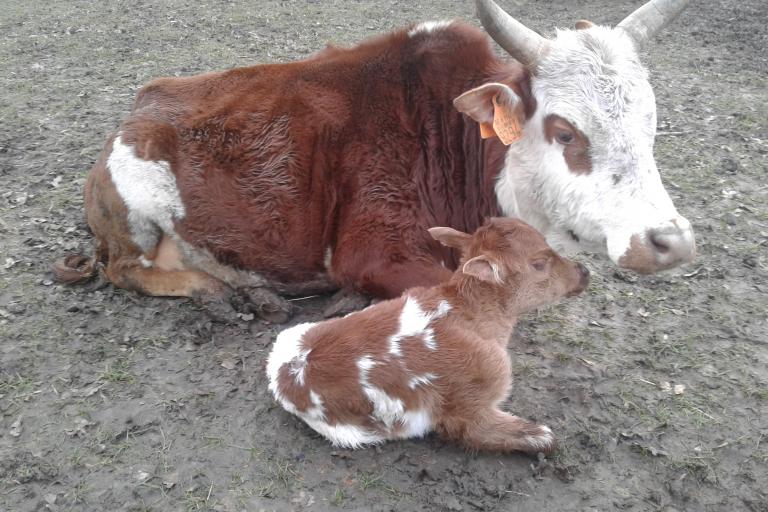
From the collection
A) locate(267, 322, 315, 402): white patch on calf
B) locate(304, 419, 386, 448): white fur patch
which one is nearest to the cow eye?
locate(267, 322, 315, 402): white patch on calf

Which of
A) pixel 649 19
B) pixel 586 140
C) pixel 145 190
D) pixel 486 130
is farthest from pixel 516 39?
pixel 145 190

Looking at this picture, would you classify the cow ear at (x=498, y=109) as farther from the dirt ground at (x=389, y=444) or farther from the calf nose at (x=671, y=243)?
the dirt ground at (x=389, y=444)

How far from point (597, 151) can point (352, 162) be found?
69.3 inches

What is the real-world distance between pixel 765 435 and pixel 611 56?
2.57 meters

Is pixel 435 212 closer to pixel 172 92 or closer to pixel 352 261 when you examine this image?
pixel 352 261

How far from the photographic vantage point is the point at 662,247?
3.72m

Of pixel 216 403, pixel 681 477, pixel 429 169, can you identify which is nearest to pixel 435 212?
pixel 429 169

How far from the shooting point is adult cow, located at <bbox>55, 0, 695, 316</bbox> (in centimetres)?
426

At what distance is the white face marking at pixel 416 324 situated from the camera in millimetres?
3570

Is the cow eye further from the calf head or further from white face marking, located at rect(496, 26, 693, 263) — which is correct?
the calf head

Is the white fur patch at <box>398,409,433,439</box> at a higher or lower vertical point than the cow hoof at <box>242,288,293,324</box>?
higher

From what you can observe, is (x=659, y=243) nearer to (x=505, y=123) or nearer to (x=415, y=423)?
(x=505, y=123)

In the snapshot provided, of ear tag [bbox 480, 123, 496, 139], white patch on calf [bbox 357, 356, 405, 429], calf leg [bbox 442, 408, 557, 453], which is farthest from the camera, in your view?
ear tag [bbox 480, 123, 496, 139]

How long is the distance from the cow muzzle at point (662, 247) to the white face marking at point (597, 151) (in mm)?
29
